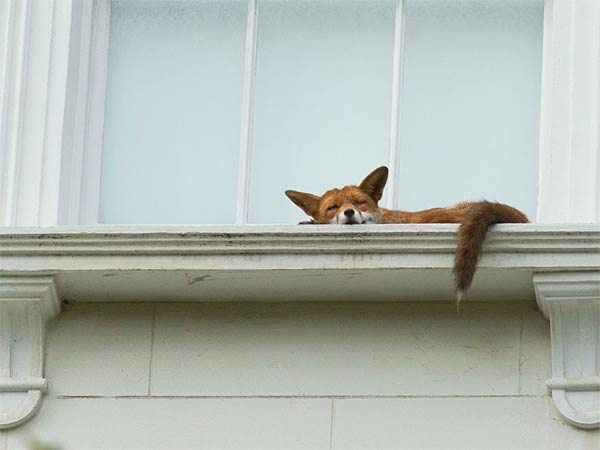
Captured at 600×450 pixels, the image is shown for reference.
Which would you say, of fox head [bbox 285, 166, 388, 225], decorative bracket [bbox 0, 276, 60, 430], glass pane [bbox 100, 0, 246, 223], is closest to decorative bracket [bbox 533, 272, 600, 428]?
fox head [bbox 285, 166, 388, 225]

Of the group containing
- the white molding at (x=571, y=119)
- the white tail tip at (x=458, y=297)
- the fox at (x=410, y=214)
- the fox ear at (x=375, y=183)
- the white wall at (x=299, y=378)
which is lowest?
the white wall at (x=299, y=378)

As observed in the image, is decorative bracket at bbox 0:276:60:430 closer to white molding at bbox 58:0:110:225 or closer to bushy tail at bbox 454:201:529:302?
white molding at bbox 58:0:110:225

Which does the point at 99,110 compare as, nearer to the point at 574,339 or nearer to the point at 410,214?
the point at 410,214

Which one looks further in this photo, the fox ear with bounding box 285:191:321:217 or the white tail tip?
the fox ear with bounding box 285:191:321:217

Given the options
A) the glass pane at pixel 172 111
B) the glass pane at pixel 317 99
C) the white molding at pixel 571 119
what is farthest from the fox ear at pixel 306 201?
the white molding at pixel 571 119

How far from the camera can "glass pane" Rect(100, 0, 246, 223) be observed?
8938 mm

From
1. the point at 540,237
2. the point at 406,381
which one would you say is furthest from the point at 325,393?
the point at 540,237

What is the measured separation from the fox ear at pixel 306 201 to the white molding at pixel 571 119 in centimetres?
90

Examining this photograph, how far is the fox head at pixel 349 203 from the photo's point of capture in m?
8.74

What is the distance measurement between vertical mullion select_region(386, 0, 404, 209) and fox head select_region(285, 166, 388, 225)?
75 millimetres

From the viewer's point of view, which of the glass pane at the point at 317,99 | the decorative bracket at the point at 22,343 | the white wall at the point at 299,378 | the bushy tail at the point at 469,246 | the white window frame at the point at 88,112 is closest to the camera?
the bushy tail at the point at 469,246

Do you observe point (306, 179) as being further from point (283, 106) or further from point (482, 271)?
point (482, 271)

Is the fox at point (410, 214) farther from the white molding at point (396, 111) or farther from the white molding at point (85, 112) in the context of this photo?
the white molding at point (85, 112)

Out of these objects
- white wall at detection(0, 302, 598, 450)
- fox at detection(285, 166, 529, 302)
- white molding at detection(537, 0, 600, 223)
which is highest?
white molding at detection(537, 0, 600, 223)
